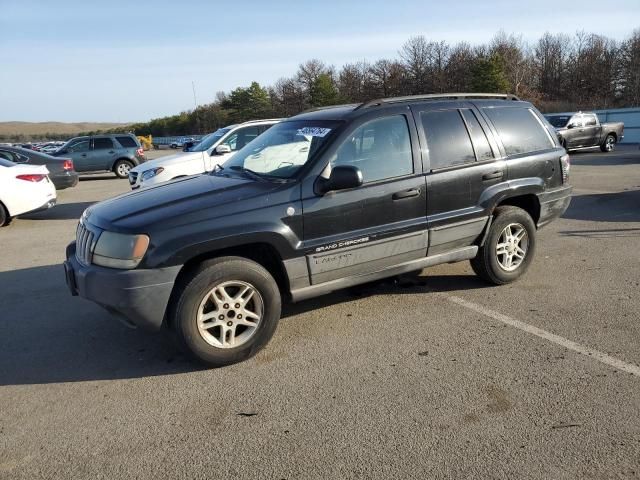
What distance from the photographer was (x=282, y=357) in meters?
4.05

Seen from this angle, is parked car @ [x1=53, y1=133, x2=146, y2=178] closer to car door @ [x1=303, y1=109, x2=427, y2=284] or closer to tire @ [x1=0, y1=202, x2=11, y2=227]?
tire @ [x1=0, y1=202, x2=11, y2=227]

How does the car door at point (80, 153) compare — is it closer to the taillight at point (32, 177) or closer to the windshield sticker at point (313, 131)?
the taillight at point (32, 177)

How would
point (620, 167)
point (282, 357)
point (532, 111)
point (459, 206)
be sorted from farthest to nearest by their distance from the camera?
point (620, 167), point (532, 111), point (459, 206), point (282, 357)

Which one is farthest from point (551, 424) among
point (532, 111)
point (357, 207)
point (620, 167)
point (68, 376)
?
point (620, 167)

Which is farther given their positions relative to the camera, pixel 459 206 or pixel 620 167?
pixel 620 167

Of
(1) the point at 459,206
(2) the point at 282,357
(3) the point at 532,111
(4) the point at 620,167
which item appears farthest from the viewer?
(4) the point at 620,167

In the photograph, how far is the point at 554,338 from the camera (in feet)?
13.5

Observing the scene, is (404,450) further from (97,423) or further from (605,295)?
(605,295)

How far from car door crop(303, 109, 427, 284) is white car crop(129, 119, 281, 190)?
5480 millimetres

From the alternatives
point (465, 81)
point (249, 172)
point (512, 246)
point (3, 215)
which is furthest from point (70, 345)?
point (465, 81)

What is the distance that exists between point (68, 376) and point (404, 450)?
252 centimetres

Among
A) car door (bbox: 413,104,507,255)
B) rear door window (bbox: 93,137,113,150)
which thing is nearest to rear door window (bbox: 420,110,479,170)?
car door (bbox: 413,104,507,255)

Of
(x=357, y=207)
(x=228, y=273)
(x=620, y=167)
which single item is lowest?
(x=620, y=167)

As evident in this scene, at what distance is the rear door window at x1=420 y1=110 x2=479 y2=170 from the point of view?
4766mm
